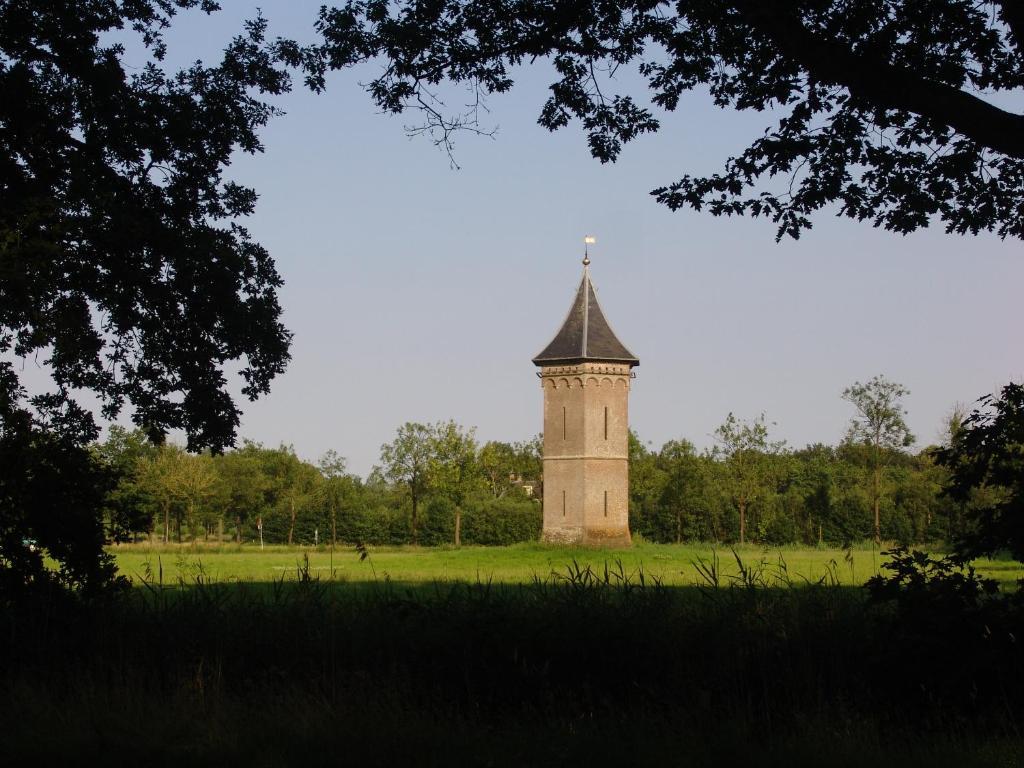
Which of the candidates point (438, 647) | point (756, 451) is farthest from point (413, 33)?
point (756, 451)

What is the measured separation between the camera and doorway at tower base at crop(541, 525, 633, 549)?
46281 millimetres

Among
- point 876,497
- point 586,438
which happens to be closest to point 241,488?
point 586,438

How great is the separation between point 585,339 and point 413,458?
14016 mm

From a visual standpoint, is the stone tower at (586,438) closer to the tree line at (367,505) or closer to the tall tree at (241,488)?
the tree line at (367,505)

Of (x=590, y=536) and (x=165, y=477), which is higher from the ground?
(x=165, y=477)

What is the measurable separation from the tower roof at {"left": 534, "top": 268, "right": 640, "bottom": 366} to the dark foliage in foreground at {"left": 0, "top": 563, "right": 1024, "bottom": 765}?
126 feet

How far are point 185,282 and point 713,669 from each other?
327 inches

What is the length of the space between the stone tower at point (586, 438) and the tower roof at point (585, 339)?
0.15 ft

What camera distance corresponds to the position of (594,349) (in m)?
47.6

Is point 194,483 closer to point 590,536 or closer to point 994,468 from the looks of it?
point 590,536

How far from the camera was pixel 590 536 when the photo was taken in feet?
152

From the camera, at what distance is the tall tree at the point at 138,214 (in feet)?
39.4

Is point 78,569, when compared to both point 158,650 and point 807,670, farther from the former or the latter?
point 807,670

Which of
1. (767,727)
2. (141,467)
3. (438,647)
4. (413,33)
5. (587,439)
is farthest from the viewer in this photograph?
(141,467)
